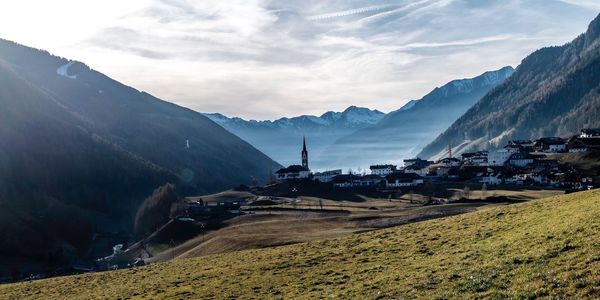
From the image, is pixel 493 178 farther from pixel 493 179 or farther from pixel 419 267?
pixel 419 267

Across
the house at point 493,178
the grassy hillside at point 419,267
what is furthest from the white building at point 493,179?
the grassy hillside at point 419,267

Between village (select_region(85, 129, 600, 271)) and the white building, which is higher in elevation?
the white building

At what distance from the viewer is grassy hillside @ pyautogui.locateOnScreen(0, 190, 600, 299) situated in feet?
85.8

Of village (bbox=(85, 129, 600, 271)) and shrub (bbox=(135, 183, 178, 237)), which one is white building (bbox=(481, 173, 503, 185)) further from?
shrub (bbox=(135, 183, 178, 237))

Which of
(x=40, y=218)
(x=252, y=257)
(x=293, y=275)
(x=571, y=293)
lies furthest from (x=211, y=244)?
(x=40, y=218)

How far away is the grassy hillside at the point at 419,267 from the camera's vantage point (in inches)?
1030

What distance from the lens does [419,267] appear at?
35625mm

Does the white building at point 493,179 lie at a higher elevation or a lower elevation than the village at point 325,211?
higher

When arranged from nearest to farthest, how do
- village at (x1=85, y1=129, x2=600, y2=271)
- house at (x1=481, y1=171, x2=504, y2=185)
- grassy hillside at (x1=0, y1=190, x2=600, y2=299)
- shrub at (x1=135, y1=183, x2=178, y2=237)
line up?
1. grassy hillside at (x1=0, y1=190, x2=600, y2=299)
2. village at (x1=85, y1=129, x2=600, y2=271)
3. shrub at (x1=135, y1=183, x2=178, y2=237)
4. house at (x1=481, y1=171, x2=504, y2=185)

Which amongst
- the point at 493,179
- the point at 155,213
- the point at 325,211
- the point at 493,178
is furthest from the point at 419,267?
the point at 493,178

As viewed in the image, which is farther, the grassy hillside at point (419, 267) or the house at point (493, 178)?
the house at point (493, 178)

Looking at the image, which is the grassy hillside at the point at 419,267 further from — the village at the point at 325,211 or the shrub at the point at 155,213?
the shrub at the point at 155,213

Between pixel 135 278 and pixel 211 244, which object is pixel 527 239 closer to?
pixel 135 278

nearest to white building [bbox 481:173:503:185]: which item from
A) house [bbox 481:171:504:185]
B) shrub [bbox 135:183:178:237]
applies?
house [bbox 481:171:504:185]
